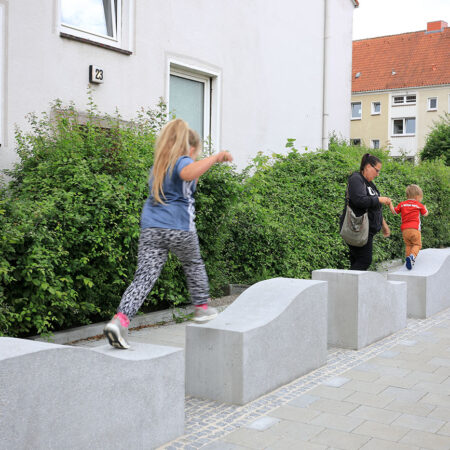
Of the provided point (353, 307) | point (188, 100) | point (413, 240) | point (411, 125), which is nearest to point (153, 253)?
point (353, 307)

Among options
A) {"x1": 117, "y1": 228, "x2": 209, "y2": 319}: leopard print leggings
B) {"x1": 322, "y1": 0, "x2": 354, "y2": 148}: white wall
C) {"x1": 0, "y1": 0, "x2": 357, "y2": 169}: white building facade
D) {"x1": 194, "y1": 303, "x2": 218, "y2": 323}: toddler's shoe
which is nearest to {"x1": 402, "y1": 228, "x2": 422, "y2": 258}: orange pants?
{"x1": 0, "y1": 0, "x2": 357, "y2": 169}: white building facade

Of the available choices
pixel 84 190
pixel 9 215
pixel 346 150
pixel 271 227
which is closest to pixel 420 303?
pixel 271 227

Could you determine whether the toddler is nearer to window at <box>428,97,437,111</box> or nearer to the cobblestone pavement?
the cobblestone pavement

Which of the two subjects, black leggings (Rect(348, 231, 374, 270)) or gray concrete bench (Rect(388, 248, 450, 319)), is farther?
gray concrete bench (Rect(388, 248, 450, 319))

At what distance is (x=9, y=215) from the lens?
554 cm

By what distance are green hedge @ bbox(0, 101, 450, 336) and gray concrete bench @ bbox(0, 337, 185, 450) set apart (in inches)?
71.7

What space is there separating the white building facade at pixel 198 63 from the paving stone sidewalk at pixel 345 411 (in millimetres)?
4115

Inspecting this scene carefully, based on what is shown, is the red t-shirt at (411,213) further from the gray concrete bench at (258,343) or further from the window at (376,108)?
the window at (376,108)

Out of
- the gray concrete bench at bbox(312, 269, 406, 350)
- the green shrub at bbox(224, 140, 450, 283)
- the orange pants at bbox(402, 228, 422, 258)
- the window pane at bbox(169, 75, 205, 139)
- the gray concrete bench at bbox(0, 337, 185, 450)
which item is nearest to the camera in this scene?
the gray concrete bench at bbox(0, 337, 185, 450)

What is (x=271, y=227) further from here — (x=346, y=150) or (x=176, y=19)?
(x=346, y=150)

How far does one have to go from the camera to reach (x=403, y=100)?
48.7m

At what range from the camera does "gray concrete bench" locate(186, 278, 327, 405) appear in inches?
179

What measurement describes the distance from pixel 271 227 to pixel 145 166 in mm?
2900

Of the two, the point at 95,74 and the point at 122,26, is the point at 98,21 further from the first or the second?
the point at 95,74
